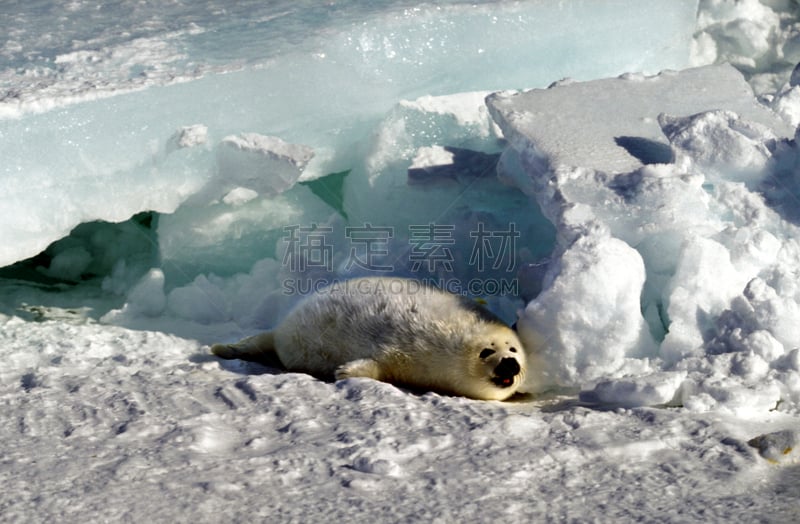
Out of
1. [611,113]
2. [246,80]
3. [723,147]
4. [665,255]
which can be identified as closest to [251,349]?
[246,80]

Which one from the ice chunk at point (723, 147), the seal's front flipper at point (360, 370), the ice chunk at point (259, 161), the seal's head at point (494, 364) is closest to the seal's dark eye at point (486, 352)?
the seal's head at point (494, 364)

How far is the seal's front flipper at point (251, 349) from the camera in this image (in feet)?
11.8

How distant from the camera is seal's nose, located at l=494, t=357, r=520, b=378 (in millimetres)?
3098

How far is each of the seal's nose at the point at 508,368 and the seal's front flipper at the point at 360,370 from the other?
438mm

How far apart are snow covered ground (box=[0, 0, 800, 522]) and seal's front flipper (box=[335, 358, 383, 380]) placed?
0.18 meters

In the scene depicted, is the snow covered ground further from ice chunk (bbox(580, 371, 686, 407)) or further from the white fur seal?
the white fur seal

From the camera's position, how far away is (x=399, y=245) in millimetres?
4105

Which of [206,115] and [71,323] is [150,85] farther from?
[71,323]

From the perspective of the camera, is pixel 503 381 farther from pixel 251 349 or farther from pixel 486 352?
pixel 251 349

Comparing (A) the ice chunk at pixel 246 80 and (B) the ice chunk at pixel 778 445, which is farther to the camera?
(A) the ice chunk at pixel 246 80

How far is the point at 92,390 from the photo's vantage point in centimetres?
301

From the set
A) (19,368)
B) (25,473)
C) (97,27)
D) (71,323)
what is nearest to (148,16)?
(97,27)

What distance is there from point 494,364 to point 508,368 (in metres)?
0.06

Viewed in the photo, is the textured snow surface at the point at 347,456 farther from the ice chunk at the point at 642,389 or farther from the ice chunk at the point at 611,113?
the ice chunk at the point at 611,113
